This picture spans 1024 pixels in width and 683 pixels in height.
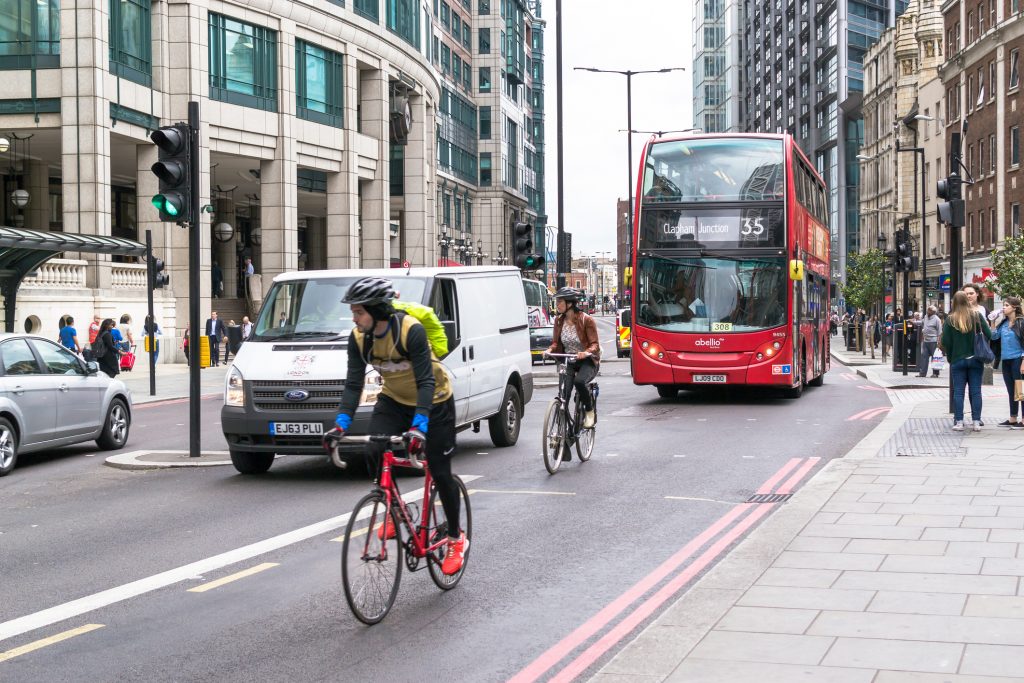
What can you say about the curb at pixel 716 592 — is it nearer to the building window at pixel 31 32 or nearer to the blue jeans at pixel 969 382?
the blue jeans at pixel 969 382

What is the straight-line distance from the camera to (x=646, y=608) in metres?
6.54

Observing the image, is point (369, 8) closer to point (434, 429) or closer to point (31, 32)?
point (31, 32)

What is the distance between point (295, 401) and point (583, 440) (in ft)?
10.4

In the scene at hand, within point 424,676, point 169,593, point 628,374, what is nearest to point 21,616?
point 169,593

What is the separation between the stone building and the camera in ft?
112

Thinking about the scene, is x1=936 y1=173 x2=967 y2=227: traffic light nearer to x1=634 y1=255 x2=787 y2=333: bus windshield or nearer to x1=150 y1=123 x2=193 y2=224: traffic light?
x1=634 y1=255 x2=787 y2=333: bus windshield

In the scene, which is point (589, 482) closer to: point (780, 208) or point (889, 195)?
point (780, 208)

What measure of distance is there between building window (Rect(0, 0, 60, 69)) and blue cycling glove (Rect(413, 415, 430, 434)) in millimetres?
31490

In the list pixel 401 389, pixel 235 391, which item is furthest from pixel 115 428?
pixel 401 389

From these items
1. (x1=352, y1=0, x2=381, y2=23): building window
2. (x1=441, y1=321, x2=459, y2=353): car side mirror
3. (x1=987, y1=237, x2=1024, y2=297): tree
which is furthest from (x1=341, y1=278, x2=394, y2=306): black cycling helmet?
(x1=352, y1=0, x2=381, y2=23): building window

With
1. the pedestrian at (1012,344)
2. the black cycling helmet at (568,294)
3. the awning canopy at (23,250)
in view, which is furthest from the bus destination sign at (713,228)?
the awning canopy at (23,250)

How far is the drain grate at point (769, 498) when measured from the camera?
33.5 ft

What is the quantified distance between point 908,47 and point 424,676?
7604 cm

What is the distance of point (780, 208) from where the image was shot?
66.5ft
